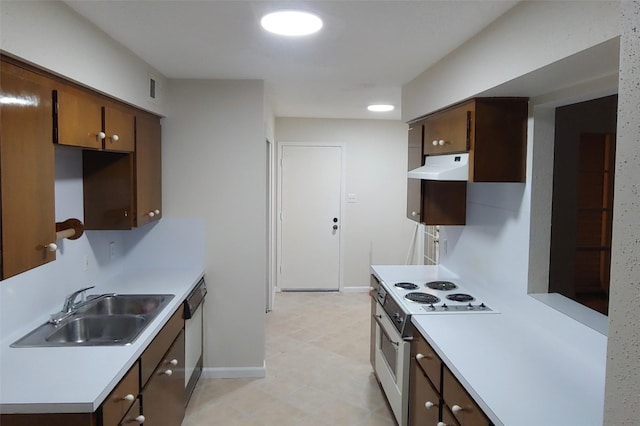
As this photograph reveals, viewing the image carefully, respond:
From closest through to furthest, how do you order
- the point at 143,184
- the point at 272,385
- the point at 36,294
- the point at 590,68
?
the point at 590,68 → the point at 36,294 → the point at 143,184 → the point at 272,385

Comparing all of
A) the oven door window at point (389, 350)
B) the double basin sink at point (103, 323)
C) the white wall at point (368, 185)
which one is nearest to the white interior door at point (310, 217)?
the white wall at point (368, 185)

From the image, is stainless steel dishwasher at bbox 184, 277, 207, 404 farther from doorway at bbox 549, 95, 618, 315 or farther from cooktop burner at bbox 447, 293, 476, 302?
doorway at bbox 549, 95, 618, 315

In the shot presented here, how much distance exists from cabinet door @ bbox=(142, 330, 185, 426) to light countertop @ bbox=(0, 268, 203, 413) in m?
0.26

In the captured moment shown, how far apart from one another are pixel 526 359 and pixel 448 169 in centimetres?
106

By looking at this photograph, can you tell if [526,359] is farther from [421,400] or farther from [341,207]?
[341,207]

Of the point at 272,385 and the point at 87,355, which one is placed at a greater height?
the point at 87,355

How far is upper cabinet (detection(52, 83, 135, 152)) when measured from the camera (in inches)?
74.4

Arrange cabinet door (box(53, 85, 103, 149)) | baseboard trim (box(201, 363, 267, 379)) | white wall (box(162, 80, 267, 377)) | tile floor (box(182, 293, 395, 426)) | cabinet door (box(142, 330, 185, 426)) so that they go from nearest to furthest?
cabinet door (box(53, 85, 103, 149)) → cabinet door (box(142, 330, 185, 426)) → tile floor (box(182, 293, 395, 426)) → white wall (box(162, 80, 267, 377)) → baseboard trim (box(201, 363, 267, 379))

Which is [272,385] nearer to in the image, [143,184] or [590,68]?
[143,184]

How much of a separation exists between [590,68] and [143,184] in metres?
2.61

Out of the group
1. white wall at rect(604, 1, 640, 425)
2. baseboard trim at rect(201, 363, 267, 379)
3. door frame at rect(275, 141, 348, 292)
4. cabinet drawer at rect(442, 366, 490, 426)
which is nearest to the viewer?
white wall at rect(604, 1, 640, 425)

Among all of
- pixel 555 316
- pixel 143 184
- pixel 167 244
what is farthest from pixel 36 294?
pixel 555 316

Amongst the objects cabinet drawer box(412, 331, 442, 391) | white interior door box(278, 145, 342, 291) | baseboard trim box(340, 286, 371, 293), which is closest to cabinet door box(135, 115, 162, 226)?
cabinet drawer box(412, 331, 442, 391)

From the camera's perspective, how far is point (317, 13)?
1945 mm
